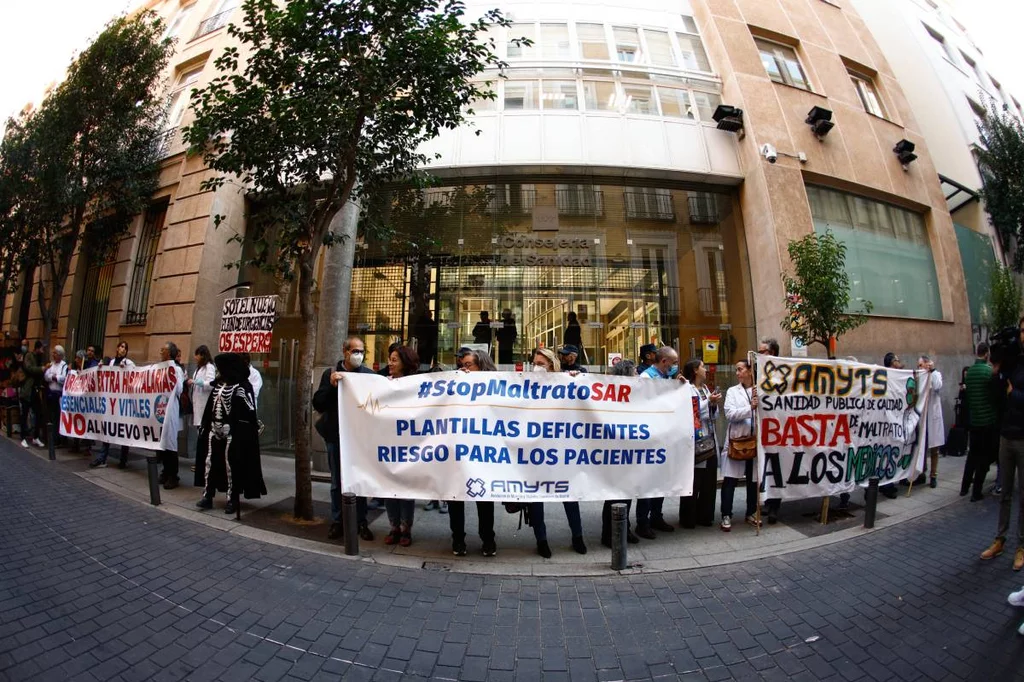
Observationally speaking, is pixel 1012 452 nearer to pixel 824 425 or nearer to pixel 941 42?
pixel 824 425

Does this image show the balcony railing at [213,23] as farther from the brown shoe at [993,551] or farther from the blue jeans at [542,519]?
the brown shoe at [993,551]

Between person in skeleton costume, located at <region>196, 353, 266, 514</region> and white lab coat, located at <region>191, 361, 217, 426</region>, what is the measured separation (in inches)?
42.3

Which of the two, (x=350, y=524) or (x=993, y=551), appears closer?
(x=993, y=551)

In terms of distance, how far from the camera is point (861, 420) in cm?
577

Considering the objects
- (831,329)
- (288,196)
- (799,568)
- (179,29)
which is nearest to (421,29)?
(288,196)

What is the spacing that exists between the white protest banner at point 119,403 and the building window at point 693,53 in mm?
15099

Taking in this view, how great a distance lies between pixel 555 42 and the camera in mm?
12758

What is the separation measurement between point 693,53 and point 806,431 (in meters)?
12.6

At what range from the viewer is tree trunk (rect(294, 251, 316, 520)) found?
545 centimetres

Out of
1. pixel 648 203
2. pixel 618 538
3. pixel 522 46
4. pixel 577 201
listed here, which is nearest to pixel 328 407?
pixel 618 538

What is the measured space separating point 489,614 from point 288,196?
6.03 meters

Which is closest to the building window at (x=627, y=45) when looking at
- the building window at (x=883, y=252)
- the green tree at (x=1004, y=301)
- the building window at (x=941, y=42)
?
the building window at (x=883, y=252)

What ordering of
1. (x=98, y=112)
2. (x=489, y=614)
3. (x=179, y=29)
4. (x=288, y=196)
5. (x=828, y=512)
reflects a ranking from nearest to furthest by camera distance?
(x=489, y=614) → (x=828, y=512) → (x=288, y=196) → (x=98, y=112) → (x=179, y=29)

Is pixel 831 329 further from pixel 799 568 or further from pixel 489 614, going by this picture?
pixel 489 614
